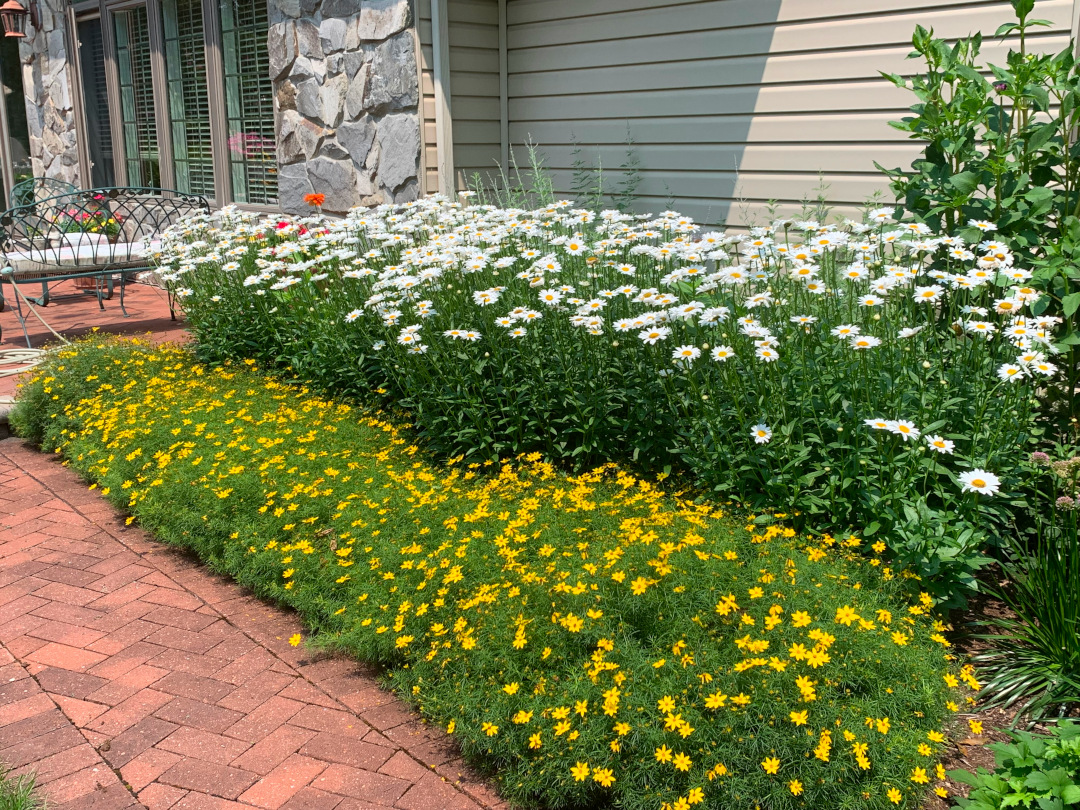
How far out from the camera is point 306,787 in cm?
245

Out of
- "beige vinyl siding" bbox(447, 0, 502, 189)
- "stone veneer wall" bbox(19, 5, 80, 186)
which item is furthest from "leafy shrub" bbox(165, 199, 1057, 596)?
"stone veneer wall" bbox(19, 5, 80, 186)

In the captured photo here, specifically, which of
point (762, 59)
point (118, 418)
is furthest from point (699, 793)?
point (762, 59)

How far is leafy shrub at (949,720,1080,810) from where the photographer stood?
196cm

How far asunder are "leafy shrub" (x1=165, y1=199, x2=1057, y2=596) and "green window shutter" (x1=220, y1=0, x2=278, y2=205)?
376cm

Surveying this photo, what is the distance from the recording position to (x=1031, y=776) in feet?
6.58

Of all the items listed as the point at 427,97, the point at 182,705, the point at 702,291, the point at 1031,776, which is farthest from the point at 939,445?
the point at 427,97

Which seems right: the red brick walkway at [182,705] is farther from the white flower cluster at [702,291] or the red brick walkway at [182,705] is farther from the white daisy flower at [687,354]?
the white daisy flower at [687,354]

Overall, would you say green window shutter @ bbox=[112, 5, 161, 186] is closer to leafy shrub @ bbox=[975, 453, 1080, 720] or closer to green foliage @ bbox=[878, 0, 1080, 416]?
green foliage @ bbox=[878, 0, 1080, 416]

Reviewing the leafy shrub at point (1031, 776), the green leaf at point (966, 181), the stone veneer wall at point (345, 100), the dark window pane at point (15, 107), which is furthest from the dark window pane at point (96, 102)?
the leafy shrub at point (1031, 776)

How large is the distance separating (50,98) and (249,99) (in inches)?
188

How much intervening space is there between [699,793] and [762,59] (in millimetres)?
4303

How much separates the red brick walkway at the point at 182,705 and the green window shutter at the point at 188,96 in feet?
20.7

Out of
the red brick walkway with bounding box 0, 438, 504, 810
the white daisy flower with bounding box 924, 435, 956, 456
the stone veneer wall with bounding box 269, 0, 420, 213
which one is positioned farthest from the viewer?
the stone veneer wall with bounding box 269, 0, 420, 213

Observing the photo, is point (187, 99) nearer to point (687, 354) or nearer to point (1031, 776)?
A: point (687, 354)
